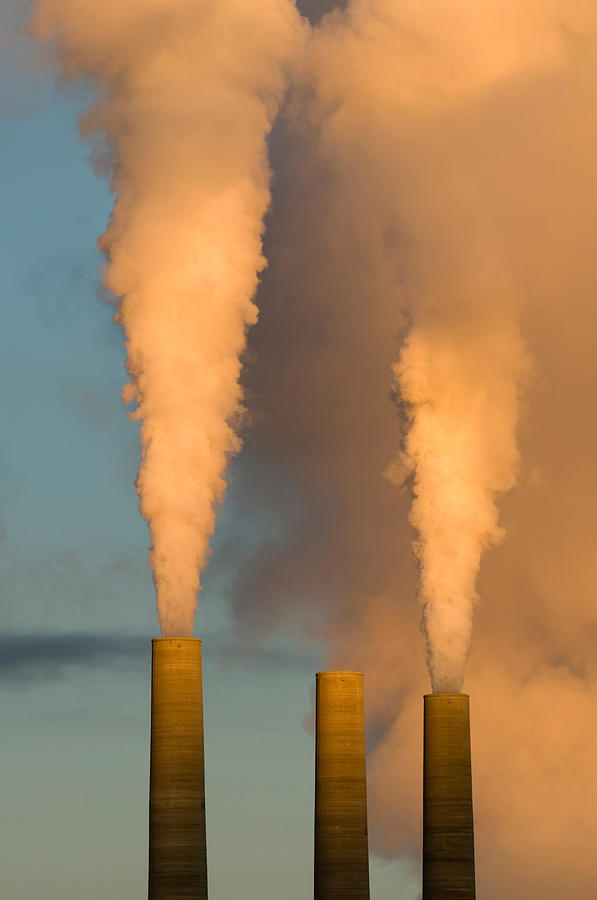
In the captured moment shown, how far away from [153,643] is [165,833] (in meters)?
5.15

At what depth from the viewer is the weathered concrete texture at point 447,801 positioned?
59.5 m

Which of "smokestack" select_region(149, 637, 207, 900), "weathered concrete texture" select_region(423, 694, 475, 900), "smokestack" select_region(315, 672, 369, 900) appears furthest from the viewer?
"smokestack" select_region(315, 672, 369, 900)

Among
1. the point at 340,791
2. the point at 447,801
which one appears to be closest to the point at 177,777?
the point at 340,791

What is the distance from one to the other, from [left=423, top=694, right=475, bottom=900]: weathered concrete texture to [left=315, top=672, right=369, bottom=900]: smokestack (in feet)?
6.29

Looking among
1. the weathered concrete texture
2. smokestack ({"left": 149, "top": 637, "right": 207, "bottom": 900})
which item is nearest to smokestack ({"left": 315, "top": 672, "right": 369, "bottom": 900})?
the weathered concrete texture

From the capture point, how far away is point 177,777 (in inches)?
2126

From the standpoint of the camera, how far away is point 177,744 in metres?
54.1

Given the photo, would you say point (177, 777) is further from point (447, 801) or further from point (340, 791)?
point (447, 801)

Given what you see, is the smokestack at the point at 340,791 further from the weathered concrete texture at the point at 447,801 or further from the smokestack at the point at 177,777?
the smokestack at the point at 177,777

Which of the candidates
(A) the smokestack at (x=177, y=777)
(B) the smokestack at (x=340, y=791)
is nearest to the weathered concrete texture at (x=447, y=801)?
(B) the smokestack at (x=340, y=791)

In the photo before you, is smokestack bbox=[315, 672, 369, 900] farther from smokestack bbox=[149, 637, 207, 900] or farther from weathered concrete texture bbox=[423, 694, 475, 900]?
smokestack bbox=[149, 637, 207, 900]

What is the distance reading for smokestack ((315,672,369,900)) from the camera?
59875 millimetres

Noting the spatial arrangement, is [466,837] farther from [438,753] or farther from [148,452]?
[148,452]

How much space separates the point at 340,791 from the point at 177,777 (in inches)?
312
